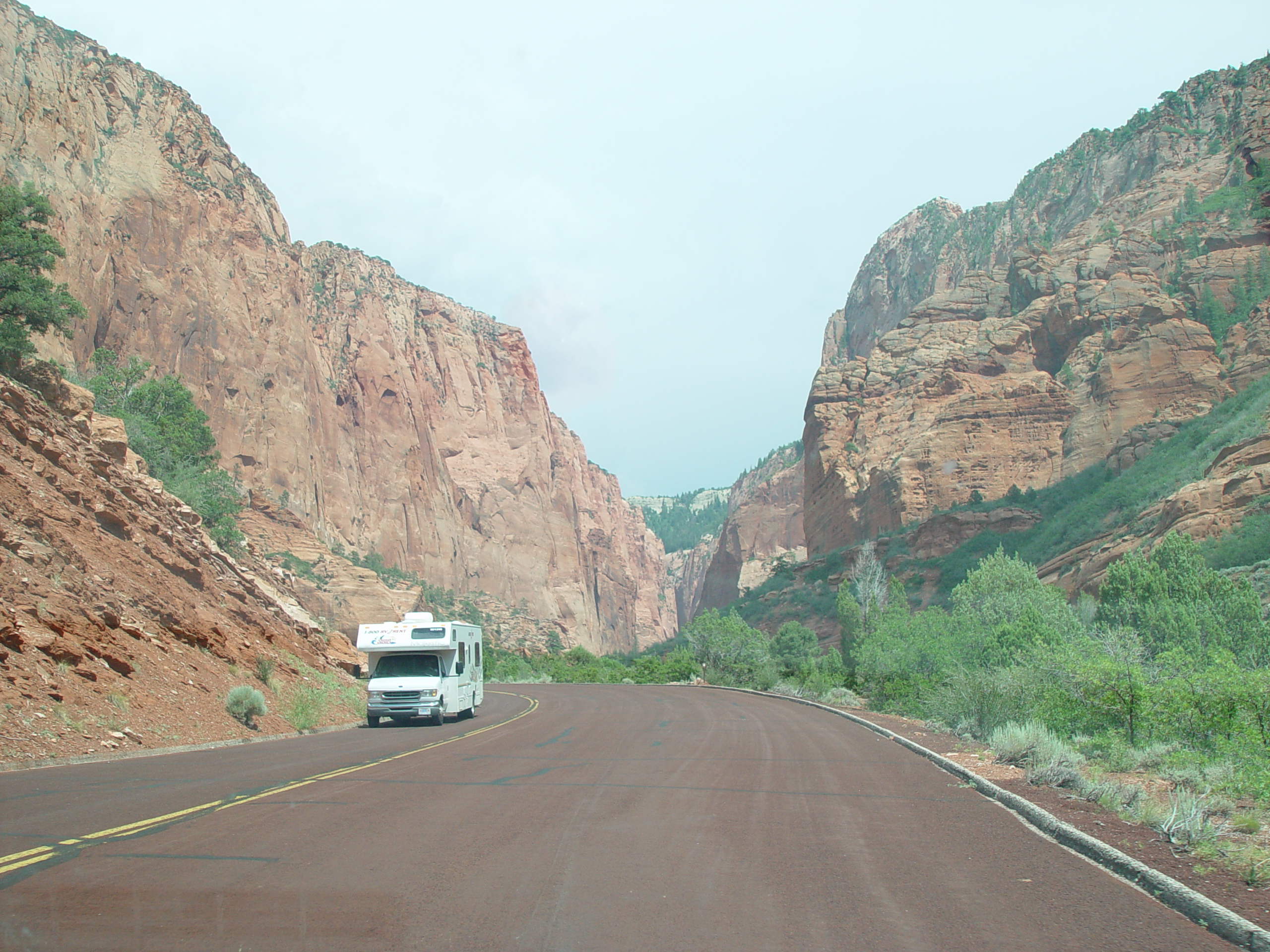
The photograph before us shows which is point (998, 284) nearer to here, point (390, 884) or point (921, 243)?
point (921, 243)

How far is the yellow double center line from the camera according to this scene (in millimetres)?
6250

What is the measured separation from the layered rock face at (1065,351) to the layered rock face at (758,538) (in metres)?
28.7

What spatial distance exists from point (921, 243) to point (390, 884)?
145m

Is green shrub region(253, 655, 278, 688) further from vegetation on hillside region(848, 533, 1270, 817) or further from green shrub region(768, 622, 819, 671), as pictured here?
green shrub region(768, 622, 819, 671)

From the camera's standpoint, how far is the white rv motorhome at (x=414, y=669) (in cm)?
2102

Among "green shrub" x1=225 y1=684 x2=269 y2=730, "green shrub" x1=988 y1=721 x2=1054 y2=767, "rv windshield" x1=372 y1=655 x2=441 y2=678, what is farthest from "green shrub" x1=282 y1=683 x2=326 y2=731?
"green shrub" x1=988 y1=721 x2=1054 y2=767

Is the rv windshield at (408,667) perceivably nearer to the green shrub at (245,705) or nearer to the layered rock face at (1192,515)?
the green shrub at (245,705)

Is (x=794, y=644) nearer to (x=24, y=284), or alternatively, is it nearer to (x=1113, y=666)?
(x=24, y=284)

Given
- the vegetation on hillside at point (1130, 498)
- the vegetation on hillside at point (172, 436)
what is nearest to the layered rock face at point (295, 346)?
the vegetation on hillside at point (172, 436)

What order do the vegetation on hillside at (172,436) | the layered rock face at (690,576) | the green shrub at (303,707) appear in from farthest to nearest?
1. the layered rock face at (690,576)
2. the vegetation on hillside at (172,436)
3. the green shrub at (303,707)

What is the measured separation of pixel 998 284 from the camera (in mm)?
90000

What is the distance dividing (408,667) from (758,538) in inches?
4198

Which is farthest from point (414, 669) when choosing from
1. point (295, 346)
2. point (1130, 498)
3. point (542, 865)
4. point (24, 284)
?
point (295, 346)

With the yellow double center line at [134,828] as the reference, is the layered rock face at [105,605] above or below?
above
